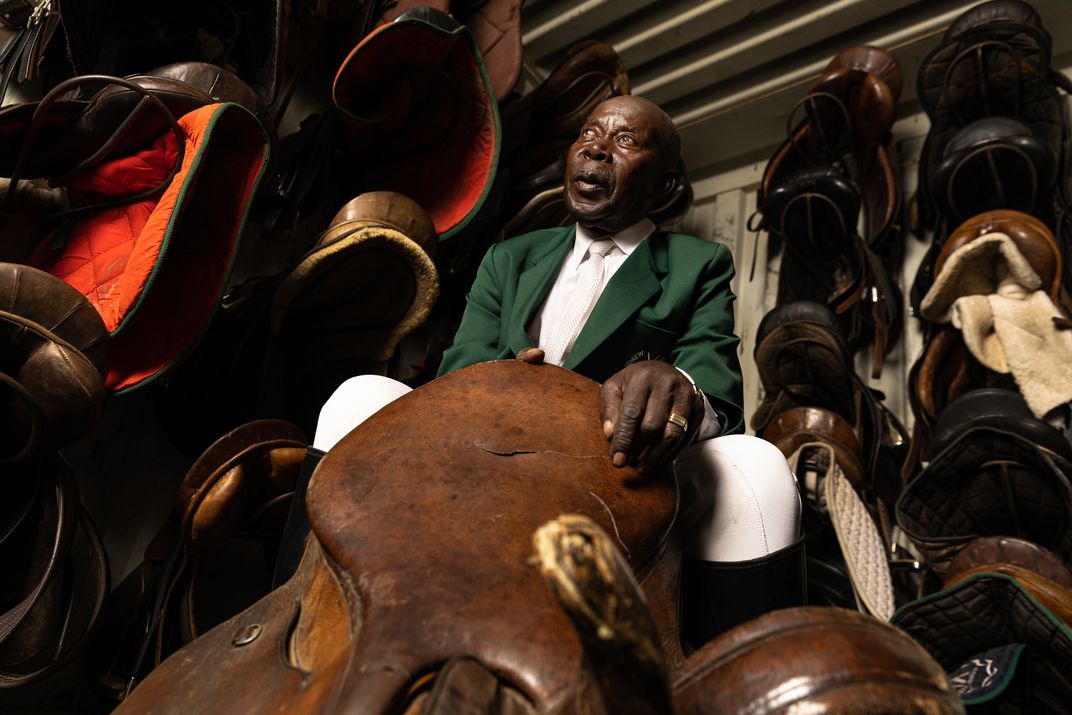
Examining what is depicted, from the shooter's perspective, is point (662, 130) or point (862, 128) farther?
point (862, 128)

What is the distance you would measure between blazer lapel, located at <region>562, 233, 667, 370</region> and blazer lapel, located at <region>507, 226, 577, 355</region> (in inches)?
3.2

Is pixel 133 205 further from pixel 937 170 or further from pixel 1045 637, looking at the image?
pixel 937 170

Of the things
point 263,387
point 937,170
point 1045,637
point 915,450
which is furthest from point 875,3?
point 263,387

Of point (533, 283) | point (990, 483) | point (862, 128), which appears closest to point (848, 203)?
point (862, 128)

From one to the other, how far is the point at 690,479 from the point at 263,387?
1107 mm

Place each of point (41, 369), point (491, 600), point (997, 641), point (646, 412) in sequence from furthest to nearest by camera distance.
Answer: point (997, 641), point (41, 369), point (646, 412), point (491, 600)

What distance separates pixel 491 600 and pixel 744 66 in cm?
221

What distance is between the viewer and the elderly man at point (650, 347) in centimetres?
73

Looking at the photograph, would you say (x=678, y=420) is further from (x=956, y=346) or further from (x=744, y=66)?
(x=744, y=66)

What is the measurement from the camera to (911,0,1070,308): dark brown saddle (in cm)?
178

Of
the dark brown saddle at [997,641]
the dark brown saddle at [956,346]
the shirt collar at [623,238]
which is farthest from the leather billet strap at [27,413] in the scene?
the dark brown saddle at [956,346]

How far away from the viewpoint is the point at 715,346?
3.19 feet

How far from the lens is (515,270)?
114cm

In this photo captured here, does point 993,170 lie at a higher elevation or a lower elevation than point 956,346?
higher
